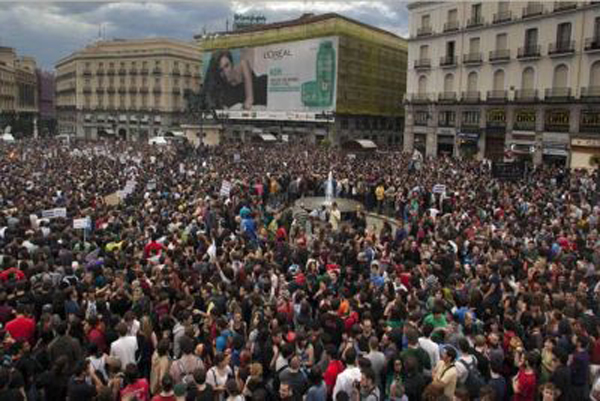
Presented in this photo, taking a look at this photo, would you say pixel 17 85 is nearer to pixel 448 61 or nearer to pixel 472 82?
pixel 448 61

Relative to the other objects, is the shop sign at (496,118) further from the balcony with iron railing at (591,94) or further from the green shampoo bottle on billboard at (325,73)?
the green shampoo bottle on billboard at (325,73)

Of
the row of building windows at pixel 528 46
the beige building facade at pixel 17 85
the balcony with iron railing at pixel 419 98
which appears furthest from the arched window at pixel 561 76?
the beige building facade at pixel 17 85

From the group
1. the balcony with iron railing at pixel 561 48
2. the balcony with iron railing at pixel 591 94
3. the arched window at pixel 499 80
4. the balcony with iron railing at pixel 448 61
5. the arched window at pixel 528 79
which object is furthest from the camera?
the balcony with iron railing at pixel 448 61

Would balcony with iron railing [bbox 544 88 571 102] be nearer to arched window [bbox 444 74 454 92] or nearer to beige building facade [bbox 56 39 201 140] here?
arched window [bbox 444 74 454 92]

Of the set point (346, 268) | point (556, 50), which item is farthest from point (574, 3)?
point (346, 268)

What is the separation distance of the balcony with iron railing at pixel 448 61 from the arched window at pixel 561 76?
968cm

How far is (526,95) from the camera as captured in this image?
42.5m

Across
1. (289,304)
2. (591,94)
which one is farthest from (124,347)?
(591,94)

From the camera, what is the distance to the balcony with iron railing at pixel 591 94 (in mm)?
37625

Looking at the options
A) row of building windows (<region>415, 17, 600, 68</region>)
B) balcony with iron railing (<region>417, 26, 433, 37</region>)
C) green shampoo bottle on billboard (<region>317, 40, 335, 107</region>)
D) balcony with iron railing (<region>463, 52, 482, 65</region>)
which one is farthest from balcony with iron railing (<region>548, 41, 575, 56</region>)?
green shampoo bottle on billboard (<region>317, 40, 335, 107</region>)

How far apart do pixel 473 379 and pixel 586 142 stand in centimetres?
3774

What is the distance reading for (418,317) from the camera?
786 cm

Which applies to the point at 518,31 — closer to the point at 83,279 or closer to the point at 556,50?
the point at 556,50

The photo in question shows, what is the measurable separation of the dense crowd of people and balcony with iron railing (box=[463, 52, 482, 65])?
31008 mm
